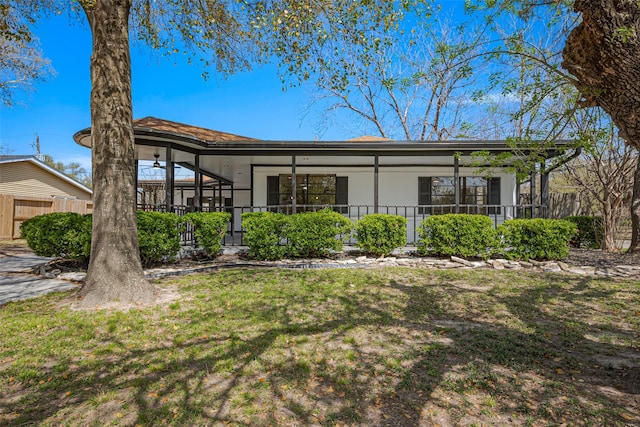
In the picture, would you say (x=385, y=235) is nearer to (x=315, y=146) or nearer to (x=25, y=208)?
(x=315, y=146)

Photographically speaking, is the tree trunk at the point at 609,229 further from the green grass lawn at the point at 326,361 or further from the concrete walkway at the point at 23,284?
the concrete walkway at the point at 23,284

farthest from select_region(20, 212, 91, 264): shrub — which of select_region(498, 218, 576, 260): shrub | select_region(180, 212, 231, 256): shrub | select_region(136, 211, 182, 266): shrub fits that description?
select_region(498, 218, 576, 260): shrub

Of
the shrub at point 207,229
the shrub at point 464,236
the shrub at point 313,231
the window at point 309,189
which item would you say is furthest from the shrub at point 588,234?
the shrub at point 207,229

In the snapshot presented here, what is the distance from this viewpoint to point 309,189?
11578mm

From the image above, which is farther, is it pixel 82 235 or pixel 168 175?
pixel 168 175

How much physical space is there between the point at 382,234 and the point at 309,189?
4.45 meters

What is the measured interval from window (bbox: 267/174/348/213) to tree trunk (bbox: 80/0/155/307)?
22.5 ft

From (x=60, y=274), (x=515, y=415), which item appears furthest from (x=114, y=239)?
(x=515, y=415)

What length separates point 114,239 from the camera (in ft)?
14.8

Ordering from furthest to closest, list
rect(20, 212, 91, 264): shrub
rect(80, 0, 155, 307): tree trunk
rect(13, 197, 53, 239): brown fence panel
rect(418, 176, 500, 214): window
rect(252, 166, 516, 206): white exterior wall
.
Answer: rect(13, 197, 53, 239): brown fence panel → rect(252, 166, 516, 206): white exterior wall → rect(418, 176, 500, 214): window → rect(20, 212, 91, 264): shrub → rect(80, 0, 155, 307): tree trunk

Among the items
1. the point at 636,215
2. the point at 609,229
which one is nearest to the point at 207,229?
the point at 636,215

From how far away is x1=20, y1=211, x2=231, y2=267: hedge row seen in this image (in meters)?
6.20

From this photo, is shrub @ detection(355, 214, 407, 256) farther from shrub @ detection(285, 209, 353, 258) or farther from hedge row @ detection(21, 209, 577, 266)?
shrub @ detection(285, 209, 353, 258)

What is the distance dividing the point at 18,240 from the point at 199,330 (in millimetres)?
16141
